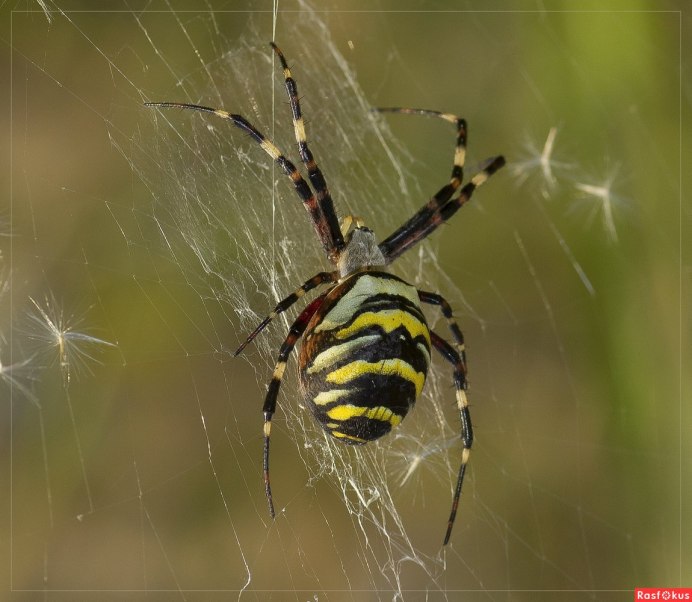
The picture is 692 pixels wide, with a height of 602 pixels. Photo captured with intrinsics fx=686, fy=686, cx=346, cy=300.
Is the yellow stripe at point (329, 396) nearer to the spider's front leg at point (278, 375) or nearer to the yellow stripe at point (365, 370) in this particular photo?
the yellow stripe at point (365, 370)

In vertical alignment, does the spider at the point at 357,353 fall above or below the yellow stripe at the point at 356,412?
above

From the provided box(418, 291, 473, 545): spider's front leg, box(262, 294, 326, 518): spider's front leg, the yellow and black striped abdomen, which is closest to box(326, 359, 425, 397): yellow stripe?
the yellow and black striped abdomen

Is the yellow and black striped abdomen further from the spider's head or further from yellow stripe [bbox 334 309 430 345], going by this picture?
the spider's head

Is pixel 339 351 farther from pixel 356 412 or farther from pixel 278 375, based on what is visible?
pixel 278 375

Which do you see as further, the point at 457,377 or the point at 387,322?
the point at 457,377

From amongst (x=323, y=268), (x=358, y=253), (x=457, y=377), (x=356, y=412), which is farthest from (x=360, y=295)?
(x=323, y=268)

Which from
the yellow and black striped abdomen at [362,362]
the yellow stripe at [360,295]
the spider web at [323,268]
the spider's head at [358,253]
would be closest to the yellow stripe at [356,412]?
the yellow and black striped abdomen at [362,362]
